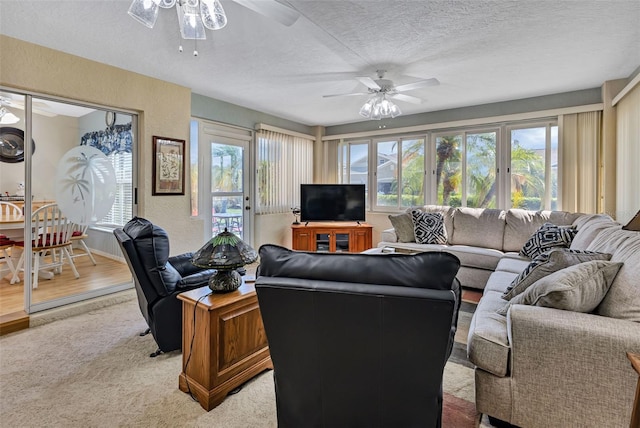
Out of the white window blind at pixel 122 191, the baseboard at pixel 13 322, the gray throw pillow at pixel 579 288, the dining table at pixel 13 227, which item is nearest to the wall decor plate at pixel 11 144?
the dining table at pixel 13 227

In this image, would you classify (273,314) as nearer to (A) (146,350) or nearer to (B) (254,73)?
(A) (146,350)

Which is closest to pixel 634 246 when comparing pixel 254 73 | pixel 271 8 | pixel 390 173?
pixel 271 8

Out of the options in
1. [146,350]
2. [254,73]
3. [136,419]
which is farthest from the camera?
[254,73]

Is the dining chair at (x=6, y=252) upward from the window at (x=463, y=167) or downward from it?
downward

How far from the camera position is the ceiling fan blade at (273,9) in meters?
1.71

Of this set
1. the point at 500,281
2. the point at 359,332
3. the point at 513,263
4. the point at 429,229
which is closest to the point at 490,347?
the point at 359,332

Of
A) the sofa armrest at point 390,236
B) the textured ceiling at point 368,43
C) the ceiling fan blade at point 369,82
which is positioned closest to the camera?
the textured ceiling at point 368,43

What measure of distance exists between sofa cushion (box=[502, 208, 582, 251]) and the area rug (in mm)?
1807

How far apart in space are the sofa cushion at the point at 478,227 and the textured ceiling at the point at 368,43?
1558 millimetres

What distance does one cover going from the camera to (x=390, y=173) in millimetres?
5527

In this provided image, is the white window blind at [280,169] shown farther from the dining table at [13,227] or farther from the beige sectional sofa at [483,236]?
the dining table at [13,227]

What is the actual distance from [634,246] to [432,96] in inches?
120

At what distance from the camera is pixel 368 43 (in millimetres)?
2617

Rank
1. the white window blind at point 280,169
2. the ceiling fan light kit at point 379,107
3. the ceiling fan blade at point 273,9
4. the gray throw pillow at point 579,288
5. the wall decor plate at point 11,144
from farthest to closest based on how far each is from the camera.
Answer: the white window blind at point 280,169
the ceiling fan light kit at point 379,107
the wall decor plate at point 11,144
the ceiling fan blade at point 273,9
the gray throw pillow at point 579,288
